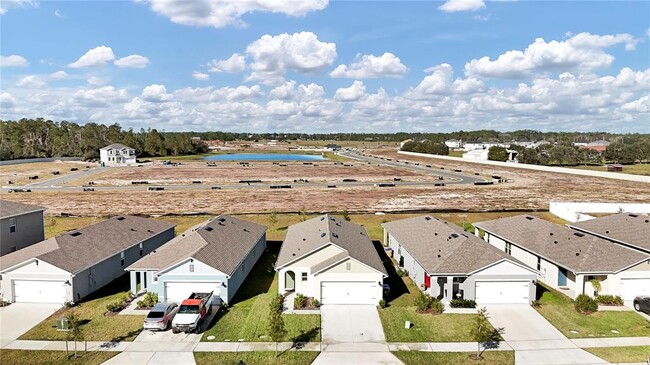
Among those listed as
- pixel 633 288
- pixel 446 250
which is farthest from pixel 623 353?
pixel 446 250

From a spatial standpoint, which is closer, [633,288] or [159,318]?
[159,318]

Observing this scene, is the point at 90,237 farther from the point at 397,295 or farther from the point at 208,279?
the point at 397,295

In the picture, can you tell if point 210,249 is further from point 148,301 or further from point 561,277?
point 561,277

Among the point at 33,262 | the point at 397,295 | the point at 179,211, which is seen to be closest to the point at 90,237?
the point at 33,262

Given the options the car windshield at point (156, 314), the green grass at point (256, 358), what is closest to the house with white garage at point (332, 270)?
the green grass at point (256, 358)

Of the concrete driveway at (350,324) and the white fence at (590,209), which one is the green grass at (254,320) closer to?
the concrete driveway at (350,324)

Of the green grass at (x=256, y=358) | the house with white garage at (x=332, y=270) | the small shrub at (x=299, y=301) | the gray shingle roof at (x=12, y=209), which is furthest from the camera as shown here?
the gray shingle roof at (x=12, y=209)
